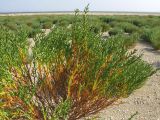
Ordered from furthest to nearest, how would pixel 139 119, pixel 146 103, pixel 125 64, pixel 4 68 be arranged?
pixel 146 103 → pixel 139 119 → pixel 125 64 → pixel 4 68

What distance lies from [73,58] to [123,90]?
43.7 inches

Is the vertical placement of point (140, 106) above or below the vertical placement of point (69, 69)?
below

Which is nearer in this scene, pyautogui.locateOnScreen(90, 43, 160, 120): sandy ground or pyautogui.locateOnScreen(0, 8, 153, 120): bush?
pyautogui.locateOnScreen(0, 8, 153, 120): bush

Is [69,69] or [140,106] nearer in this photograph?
[69,69]

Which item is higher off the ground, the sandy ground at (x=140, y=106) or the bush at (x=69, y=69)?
the bush at (x=69, y=69)

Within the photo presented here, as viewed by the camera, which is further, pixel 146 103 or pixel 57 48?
pixel 146 103

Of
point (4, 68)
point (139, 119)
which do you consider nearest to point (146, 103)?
point (139, 119)

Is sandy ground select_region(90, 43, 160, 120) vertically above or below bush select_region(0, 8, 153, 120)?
below

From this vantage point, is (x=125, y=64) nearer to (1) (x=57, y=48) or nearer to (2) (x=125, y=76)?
(2) (x=125, y=76)

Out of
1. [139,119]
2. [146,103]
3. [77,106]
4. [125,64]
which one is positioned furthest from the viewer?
[146,103]

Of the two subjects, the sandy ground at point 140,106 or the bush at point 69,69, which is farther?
the sandy ground at point 140,106

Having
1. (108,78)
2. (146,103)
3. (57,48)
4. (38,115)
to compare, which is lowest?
(146,103)

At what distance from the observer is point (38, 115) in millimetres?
5926

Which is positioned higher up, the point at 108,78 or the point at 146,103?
the point at 108,78
